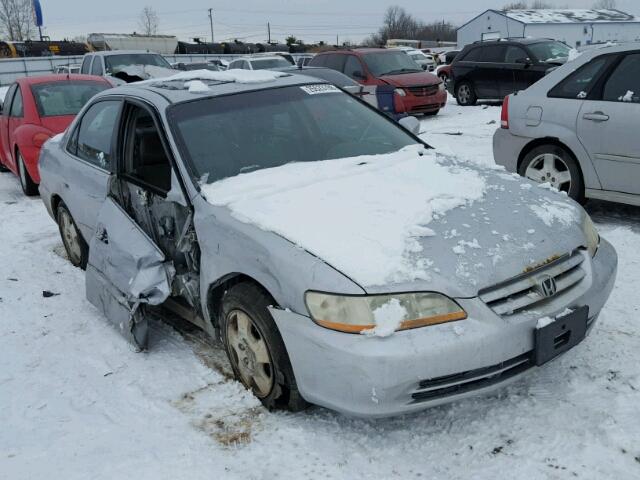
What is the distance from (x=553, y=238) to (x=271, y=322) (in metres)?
1.39

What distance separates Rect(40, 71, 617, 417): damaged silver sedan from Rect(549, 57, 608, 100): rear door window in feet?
7.55

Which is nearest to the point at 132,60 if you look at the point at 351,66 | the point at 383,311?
the point at 351,66

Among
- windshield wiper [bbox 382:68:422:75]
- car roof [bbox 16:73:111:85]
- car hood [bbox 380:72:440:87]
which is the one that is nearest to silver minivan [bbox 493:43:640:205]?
car roof [bbox 16:73:111:85]

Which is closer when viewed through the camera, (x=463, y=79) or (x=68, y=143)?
(x=68, y=143)

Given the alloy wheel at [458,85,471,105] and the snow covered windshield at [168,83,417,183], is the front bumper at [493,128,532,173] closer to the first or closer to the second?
the snow covered windshield at [168,83,417,183]

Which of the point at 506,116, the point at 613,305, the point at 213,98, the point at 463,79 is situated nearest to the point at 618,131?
the point at 506,116

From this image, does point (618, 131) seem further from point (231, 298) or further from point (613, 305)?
point (231, 298)

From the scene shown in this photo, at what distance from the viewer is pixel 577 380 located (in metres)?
3.06

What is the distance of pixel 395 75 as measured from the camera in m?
13.8

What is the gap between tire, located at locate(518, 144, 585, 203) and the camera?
18.2 ft

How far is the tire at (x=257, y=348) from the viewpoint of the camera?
2.78 m

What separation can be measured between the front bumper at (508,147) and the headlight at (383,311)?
3949 millimetres

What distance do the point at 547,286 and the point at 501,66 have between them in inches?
512

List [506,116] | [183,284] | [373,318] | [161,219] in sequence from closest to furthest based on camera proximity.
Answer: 1. [373,318]
2. [183,284]
3. [161,219]
4. [506,116]
